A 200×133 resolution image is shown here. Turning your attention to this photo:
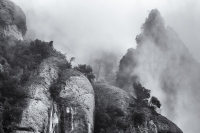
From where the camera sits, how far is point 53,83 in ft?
114

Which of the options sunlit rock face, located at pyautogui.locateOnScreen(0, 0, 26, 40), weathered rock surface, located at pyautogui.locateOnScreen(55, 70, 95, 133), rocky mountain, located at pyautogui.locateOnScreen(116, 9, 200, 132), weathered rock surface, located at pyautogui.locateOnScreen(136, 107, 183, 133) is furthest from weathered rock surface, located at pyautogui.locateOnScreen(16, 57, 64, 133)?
rocky mountain, located at pyautogui.locateOnScreen(116, 9, 200, 132)

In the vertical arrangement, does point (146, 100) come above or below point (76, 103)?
above

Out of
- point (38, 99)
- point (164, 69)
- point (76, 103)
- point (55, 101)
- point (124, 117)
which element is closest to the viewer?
point (38, 99)

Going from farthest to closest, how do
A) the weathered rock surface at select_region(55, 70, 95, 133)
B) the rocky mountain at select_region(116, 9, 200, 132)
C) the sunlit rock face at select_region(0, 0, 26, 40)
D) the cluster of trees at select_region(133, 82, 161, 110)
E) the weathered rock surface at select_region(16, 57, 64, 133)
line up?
the rocky mountain at select_region(116, 9, 200, 132) < the sunlit rock face at select_region(0, 0, 26, 40) < the cluster of trees at select_region(133, 82, 161, 110) < the weathered rock surface at select_region(55, 70, 95, 133) < the weathered rock surface at select_region(16, 57, 64, 133)

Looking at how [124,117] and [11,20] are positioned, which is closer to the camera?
[124,117]

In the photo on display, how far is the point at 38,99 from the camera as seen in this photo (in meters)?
30.0

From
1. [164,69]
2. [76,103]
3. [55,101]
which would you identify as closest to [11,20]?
[55,101]

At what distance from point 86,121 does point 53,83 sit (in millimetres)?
8346

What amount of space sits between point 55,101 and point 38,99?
2.81 m

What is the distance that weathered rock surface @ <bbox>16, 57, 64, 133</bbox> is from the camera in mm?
26661

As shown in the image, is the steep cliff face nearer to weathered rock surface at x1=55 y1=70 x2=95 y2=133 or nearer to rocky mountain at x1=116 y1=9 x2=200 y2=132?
weathered rock surface at x1=55 y1=70 x2=95 y2=133

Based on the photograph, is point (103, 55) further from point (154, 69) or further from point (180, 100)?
point (180, 100)

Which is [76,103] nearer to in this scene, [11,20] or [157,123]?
[157,123]

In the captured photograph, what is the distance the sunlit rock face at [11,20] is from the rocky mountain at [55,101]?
1.26ft
